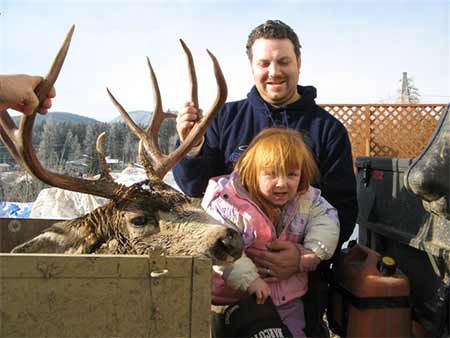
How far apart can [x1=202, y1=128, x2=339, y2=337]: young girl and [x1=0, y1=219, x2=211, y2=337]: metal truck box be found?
0.86 metres

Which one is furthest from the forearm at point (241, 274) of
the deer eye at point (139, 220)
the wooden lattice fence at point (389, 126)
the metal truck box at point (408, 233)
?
the wooden lattice fence at point (389, 126)

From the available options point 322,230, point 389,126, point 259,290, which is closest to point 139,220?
point 259,290

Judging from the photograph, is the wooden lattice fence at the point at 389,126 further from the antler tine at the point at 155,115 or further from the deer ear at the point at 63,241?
the deer ear at the point at 63,241

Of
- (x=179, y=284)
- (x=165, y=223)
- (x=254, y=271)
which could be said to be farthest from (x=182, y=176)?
(x=179, y=284)

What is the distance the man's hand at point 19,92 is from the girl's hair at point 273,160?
4.18 ft

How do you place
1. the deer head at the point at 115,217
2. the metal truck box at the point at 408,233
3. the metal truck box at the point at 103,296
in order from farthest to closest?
1. the deer head at the point at 115,217
2. the metal truck box at the point at 408,233
3. the metal truck box at the point at 103,296

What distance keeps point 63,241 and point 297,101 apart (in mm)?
1902

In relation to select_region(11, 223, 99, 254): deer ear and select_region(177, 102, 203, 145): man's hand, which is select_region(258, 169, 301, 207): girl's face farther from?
select_region(11, 223, 99, 254): deer ear

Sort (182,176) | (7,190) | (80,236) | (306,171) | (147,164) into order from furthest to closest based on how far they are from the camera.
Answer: (7,190) < (182,176) < (147,164) < (306,171) < (80,236)

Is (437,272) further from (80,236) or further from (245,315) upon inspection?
(80,236)

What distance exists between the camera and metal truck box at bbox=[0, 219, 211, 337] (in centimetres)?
172

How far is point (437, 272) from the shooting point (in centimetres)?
244

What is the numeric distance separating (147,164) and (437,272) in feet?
6.14

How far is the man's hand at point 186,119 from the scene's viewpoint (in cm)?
334
